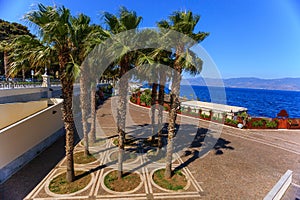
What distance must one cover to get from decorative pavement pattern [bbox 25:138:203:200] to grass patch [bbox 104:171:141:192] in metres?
0.19

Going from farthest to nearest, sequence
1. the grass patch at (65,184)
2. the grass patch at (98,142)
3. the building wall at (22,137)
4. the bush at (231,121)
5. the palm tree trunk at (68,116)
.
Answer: the bush at (231,121)
the grass patch at (98,142)
the building wall at (22,137)
the grass patch at (65,184)
the palm tree trunk at (68,116)

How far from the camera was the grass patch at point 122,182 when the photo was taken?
7.14m

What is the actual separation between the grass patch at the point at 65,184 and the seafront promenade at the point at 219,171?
0.34 metres

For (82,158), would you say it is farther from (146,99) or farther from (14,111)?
(146,99)

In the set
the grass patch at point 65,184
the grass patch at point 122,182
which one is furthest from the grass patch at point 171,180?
the grass patch at point 65,184

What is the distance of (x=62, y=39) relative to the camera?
6207mm

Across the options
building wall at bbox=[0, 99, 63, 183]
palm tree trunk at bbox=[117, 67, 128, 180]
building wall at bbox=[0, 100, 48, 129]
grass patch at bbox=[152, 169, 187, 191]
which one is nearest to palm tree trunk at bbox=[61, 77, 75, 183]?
palm tree trunk at bbox=[117, 67, 128, 180]

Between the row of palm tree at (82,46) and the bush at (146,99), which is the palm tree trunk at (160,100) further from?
the bush at (146,99)

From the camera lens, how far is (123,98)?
7.56 metres

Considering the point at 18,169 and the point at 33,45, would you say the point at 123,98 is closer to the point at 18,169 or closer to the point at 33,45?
the point at 33,45

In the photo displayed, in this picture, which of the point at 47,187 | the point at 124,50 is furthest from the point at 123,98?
the point at 47,187

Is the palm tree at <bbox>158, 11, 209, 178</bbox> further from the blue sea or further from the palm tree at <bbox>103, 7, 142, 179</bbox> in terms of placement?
the palm tree at <bbox>103, 7, 142, 179</bbox>

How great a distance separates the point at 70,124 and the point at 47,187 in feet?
9.53

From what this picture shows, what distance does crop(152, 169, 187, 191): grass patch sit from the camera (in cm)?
736
